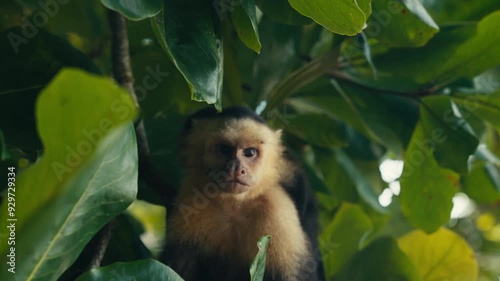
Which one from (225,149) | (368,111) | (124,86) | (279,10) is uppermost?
(279,10)

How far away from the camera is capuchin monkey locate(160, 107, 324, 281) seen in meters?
1.95

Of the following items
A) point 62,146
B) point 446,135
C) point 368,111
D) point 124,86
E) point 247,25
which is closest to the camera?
point 62,146

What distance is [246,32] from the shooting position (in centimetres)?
130

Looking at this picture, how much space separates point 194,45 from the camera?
48.1 inches

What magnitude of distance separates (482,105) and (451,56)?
0.17 meters

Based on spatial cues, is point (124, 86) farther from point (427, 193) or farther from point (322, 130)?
point (427, 193)

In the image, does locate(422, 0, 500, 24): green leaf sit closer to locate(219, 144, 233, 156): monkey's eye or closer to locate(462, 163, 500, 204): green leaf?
locate(462, 163, 500, 204): green leaf

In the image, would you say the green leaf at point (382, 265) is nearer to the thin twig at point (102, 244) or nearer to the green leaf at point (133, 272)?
the thin twig at point (102, 244)

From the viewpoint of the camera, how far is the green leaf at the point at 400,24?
1517 mm

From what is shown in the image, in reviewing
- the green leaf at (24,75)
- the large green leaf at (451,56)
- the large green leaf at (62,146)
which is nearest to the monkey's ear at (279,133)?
the large green leaf at (451,56)

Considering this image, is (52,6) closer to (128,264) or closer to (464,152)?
(128,264)

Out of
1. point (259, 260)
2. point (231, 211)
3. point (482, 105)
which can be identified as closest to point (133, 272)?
point (259, 260)

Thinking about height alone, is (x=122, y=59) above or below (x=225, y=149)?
above

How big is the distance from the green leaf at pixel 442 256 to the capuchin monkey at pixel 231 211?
1.01ft
